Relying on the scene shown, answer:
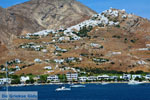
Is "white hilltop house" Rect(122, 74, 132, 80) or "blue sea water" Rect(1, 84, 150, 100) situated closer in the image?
"blue sea water" Rect(1, 84, 150, 100)

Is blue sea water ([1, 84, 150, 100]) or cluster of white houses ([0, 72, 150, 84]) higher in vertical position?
cluster of white houses ([0, 72, 150, 84])

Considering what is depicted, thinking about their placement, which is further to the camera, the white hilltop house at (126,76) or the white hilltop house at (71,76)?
the white hilltop house at (126,76)

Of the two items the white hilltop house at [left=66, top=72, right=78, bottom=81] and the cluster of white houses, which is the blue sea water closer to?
the cluster of white houses

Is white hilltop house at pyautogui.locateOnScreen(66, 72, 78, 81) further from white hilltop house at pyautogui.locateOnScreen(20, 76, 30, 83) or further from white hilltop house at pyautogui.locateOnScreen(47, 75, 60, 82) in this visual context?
white hilltop house at pyautogui.locateOnScreen(20, 76, 30, 83)

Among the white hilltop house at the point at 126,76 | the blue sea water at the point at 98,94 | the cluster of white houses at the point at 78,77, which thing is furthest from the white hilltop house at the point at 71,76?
the blue sea water at the point at 98,94

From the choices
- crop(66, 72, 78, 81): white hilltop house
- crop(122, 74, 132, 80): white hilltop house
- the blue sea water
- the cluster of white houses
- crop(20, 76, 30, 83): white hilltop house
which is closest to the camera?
the blue sea water

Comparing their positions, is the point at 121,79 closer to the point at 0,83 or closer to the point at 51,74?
the point at 51,74

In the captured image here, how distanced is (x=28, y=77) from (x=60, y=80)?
1461cm

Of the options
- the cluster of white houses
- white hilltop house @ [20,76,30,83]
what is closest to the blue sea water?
the cluster of white houses

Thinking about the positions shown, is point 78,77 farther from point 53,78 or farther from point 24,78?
point 24,78

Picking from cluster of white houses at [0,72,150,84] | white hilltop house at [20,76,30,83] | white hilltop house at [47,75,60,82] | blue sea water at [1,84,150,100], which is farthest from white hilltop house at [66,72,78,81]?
blue sea water at [1,84,150,100]

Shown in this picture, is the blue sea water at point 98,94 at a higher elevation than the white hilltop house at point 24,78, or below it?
below

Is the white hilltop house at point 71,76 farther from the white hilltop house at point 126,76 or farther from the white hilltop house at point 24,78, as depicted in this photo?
the white hilltop house at point 126,76

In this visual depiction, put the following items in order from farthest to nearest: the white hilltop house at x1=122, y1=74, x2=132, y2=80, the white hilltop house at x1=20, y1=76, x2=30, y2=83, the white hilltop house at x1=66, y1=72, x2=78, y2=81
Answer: the white hilltop house at x1=122, y1=74, x2=132, y2=80
the white hilltop house at x1=66, y1=72, x2=78, y2=81
the white hilltop house at x1=20, y1=76, x2=30, y2=83
